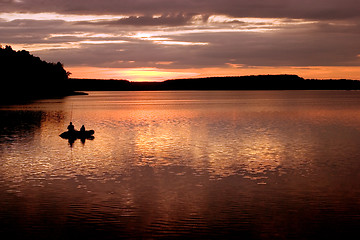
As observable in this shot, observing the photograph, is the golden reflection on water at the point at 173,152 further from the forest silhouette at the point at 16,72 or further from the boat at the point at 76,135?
the forest silhouette at the point at 16,72

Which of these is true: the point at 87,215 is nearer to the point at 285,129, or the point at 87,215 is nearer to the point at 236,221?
the point at 236,221

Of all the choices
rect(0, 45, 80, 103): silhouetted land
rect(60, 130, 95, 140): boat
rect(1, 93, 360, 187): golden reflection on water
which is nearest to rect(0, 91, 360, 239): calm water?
rect(1, 93, 360, 187): golden reflection on water

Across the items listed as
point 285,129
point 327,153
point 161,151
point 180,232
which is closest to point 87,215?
point 180,232

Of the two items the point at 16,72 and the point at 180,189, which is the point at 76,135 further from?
the point at 16,72

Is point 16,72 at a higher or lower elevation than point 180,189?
higher

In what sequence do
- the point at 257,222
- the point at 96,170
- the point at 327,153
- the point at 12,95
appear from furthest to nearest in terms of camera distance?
the point at 12,95 < the point at 327,153 < the point at 96,170 < the point at 257,222

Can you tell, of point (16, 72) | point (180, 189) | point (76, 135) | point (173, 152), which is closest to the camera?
point (180, 189)

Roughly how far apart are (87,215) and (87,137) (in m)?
31.2

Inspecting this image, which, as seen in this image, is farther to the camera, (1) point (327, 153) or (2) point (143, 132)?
(2) point (143, 132)

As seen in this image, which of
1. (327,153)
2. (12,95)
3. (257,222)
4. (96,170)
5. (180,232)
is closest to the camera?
(180,232)

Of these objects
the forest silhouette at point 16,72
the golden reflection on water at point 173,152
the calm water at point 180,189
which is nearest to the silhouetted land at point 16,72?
the forest silhouette at point 16,72

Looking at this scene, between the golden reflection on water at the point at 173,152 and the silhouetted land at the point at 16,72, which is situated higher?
the silhouetted land at the point at 16,72

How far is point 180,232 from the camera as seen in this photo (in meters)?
17.8

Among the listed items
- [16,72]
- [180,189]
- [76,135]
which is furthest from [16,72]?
[180,189]
